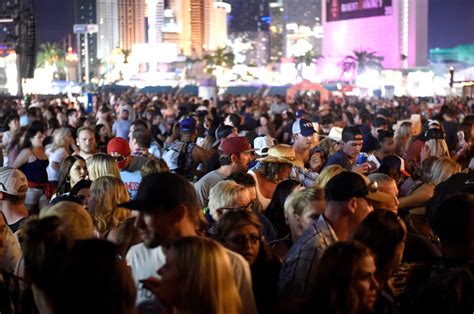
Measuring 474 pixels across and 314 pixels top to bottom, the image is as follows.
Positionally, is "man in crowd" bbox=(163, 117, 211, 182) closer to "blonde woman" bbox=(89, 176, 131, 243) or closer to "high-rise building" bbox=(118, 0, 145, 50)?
"blonde woman" bbox=(89, 176, 131, 243)

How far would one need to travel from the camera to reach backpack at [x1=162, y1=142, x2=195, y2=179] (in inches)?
397

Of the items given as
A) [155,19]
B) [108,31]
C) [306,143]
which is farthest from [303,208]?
[108,31]

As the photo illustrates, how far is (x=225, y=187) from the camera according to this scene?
597cm

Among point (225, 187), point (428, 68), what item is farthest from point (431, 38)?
point (225, 187)

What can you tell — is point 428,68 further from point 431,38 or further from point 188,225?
point 188,225

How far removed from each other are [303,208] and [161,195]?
151 cm

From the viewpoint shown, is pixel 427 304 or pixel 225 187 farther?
pixel 225 187

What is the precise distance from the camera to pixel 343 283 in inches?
147

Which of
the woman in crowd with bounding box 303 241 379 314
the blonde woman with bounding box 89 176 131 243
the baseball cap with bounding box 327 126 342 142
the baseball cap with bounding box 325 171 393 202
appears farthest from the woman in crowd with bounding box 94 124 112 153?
the woman in crowd with bounding box 303 241 379 314

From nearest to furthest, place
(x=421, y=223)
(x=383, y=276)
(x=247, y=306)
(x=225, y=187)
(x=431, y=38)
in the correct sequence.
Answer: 1. (x=247, y=306)
2. (x=383, y=276)
3. (x=225, y=187)
4. (x=421, y=223)
5. (x=431, y=38)

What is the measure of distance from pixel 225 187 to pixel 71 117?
35.9 feet

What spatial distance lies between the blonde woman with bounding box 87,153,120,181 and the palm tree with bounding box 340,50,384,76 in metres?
99.0

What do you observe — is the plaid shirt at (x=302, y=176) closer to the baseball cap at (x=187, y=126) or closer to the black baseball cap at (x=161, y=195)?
the baseball cap at (x=187, y=126)

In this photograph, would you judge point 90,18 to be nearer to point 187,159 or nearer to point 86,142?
point 86,142
